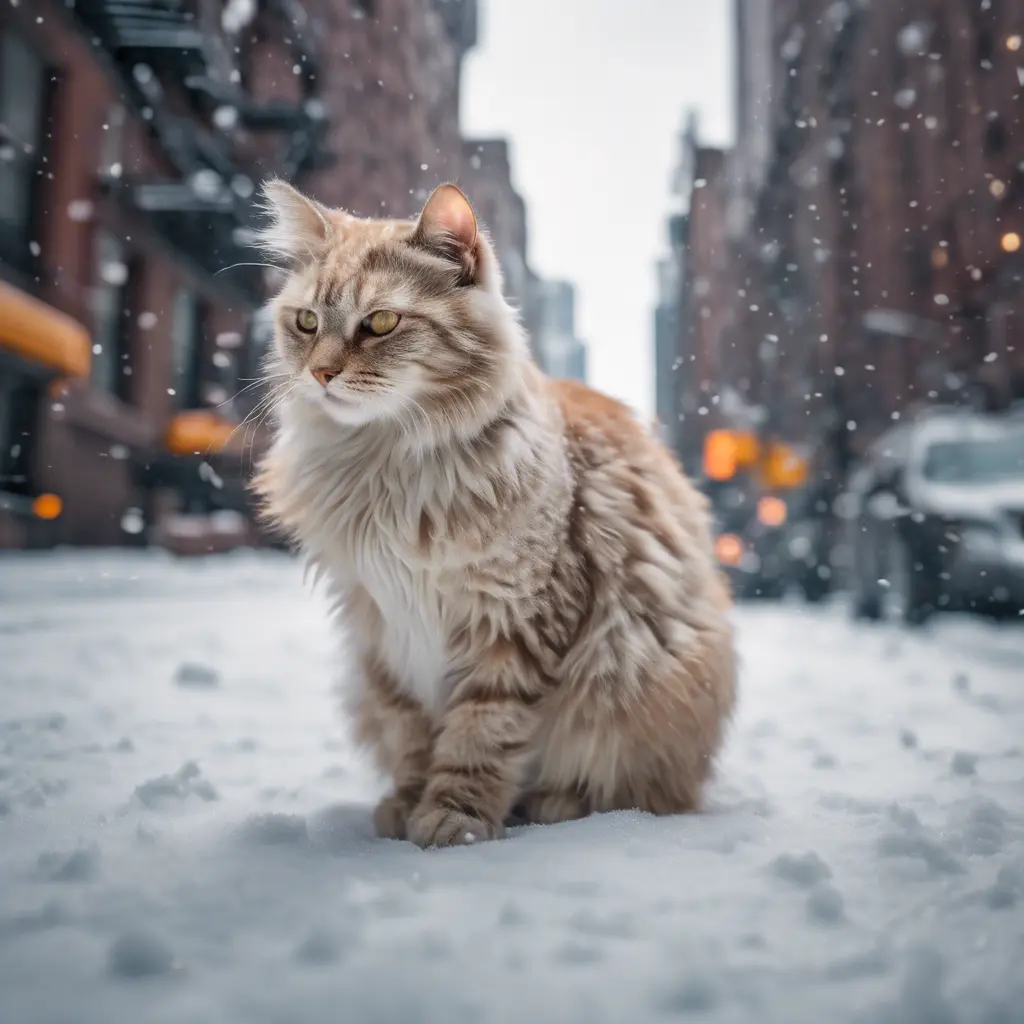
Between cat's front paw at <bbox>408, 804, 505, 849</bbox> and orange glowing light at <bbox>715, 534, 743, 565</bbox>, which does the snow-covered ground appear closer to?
cat's front paw at <bbox>408, 804, 505, 849</bbox>

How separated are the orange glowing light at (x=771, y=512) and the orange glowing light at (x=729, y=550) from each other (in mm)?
509

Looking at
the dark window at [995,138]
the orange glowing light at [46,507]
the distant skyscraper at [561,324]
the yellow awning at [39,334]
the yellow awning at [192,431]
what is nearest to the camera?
the yellow awning at [39,334]

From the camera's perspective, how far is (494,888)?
1.65 m

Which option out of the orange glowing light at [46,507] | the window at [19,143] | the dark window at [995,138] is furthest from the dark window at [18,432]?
the dark window at [995,138]

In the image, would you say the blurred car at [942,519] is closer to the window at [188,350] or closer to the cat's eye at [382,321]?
the cat's eye at [382,321]

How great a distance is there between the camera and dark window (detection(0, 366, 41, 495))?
10328 millimetres

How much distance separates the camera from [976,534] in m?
6.08

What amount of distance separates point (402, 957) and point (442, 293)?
164 cm

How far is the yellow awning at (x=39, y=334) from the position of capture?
871 centimetres

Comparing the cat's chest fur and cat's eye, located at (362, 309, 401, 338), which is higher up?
cat's eye, located at (362, 309, 401, 338)

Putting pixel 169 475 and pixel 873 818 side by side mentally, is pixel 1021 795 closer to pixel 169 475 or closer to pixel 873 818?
pixel 873 818

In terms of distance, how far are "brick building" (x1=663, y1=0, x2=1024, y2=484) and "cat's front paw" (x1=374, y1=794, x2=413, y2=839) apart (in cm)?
1705

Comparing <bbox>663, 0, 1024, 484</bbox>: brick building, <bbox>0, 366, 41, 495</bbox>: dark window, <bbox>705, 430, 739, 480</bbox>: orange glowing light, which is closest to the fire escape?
<bbox>0, 366, 41, 495</bbox>: dark window

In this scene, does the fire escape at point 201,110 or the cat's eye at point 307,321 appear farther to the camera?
the fire escape at point 201,110
